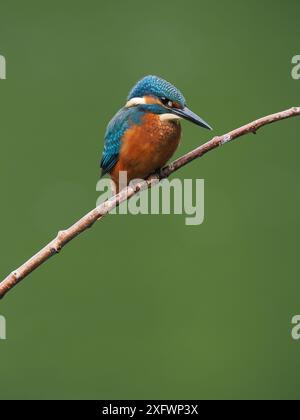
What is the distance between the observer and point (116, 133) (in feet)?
4.91

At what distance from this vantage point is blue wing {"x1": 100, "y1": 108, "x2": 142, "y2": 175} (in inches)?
57.0

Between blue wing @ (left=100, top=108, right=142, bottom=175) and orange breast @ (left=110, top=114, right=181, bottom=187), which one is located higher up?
blue wing @ (left=100, top=108, right=142, bottom=175)

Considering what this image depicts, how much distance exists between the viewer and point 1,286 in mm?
878

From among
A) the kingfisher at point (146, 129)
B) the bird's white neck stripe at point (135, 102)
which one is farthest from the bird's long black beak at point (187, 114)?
the bird's white neck stripe at point (135, 102)

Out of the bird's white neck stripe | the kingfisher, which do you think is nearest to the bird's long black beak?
the kingfisher

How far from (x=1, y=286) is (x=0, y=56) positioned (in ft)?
5.55

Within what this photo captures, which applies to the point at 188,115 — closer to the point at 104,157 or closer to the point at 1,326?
the point at 104,157

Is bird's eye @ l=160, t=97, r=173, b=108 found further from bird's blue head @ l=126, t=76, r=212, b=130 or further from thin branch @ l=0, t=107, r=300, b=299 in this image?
thin branch @ l=0, t=107, r=300, b=299

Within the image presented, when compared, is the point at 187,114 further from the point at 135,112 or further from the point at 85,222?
the point at 85,222

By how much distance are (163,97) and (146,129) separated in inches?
4.9

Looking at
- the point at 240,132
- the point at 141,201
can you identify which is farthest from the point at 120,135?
the point at 240,132

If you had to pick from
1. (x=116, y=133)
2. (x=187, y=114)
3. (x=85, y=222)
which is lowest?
(x=85, y=222)

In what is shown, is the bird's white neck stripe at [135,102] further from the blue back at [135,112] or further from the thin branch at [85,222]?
the thin branch at [85,222]

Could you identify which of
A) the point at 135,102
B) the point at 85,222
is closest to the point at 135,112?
the point at 135,102
